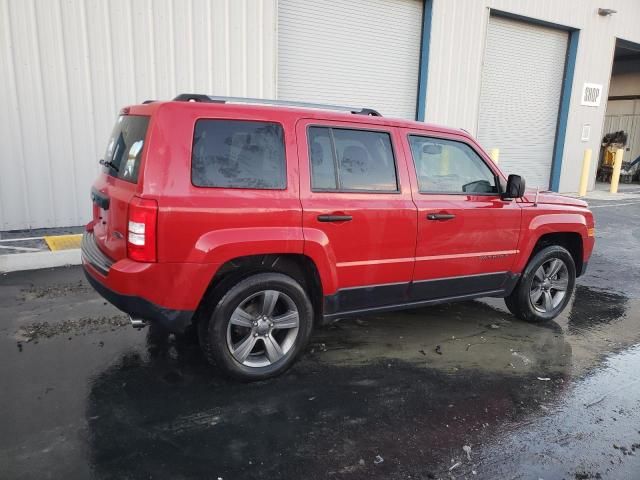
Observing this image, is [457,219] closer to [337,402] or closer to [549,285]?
[549,285]

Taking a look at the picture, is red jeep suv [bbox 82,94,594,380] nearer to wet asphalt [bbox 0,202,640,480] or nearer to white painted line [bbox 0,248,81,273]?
wet asphalt [bbox 0,202,640,480]

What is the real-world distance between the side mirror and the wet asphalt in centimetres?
132

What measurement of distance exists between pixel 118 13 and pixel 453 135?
602cm

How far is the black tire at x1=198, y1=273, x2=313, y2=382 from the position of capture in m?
3.40

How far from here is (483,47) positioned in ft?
41.8

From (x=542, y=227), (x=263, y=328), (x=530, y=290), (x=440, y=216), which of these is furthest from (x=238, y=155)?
(x=530, y=290)

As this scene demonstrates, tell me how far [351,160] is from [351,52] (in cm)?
789

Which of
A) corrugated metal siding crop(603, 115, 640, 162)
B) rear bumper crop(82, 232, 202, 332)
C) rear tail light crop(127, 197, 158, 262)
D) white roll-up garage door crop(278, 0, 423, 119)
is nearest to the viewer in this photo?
rear tail light crop(127, 197, 158, 262)

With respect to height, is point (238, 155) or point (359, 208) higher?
point (238, 155)

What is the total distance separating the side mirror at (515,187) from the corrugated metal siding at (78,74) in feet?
19.9

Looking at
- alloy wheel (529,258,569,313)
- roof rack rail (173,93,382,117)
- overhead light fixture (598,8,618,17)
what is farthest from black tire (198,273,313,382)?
overhead light fixture (598,8,618,17)

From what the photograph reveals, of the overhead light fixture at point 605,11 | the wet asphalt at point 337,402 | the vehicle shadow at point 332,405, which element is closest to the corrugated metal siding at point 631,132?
the overhead light fixture at point 605,11

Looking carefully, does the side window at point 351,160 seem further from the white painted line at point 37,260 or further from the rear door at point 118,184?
the white painted line at point 37,260

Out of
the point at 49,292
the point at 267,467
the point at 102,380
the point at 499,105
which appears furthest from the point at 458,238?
the point at 499,105
